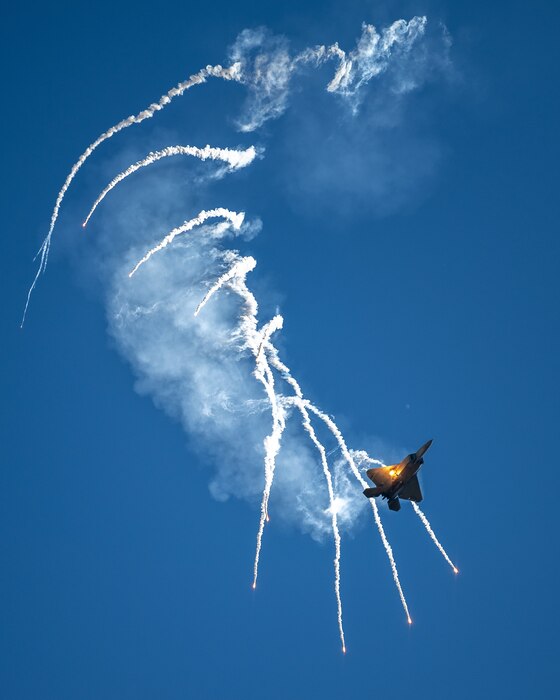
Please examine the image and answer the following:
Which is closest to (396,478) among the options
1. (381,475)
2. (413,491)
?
(381,475)

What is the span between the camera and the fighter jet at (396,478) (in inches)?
2238

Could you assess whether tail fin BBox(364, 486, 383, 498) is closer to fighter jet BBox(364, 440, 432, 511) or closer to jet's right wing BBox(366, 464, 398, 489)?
fighter jet BBox(364, 440, 432, 511)

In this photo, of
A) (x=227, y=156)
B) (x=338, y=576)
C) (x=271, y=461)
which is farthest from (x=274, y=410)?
(x=227, y=156)

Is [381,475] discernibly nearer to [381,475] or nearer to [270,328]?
[381,475]

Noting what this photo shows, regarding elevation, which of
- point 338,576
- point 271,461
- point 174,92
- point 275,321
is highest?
point 174,92

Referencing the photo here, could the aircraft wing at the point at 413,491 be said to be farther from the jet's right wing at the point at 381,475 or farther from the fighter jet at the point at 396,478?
the jet's right wing at the point at 381,475

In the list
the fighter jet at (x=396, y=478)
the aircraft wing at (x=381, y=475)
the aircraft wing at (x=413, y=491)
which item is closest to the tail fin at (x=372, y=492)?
the fighter jet at (x=396, y=478)

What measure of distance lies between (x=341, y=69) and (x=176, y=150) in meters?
14.4

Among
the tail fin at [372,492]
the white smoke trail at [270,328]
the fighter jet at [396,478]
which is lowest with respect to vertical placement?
the tail fin at [372,492]

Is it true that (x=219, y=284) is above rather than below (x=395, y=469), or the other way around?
above

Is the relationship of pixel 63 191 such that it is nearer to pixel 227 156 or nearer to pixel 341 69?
pixel 227 156

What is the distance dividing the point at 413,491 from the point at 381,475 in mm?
3486

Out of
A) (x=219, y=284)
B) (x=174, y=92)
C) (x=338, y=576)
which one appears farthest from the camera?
(x=338, y=576)

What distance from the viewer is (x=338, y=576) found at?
64688 mm
